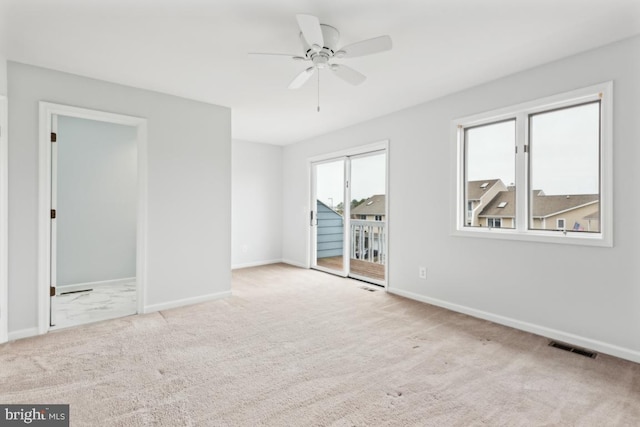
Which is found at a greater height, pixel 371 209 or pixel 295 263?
pixel 371 209

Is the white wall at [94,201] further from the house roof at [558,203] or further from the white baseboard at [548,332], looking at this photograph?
the house roof at [558,203]

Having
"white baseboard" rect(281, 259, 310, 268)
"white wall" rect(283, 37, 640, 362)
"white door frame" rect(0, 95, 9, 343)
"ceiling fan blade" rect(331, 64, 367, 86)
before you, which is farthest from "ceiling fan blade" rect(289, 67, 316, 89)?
"white baseboard" rect(281, 259, 310, 268)

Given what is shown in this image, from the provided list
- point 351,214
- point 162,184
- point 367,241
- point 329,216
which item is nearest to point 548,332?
point 367,241

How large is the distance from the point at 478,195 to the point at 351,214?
6.87 feet

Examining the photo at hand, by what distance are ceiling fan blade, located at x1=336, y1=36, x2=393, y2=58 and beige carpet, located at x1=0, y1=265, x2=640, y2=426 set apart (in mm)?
2250

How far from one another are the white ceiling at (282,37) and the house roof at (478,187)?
1.04m

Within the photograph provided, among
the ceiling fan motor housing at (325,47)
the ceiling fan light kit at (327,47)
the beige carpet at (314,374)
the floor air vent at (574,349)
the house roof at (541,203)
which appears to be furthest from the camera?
the house roof at (541,203)

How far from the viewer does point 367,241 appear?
5.15m

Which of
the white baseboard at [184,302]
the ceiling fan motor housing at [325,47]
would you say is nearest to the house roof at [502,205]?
the ceiling fan motor housing at [325,47]

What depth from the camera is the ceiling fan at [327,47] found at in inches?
75.1

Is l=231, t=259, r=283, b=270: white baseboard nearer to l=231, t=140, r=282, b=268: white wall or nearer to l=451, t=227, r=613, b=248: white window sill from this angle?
l=231, t=140, r=282, b=268: white wall

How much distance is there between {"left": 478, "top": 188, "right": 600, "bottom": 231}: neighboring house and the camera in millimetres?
2645

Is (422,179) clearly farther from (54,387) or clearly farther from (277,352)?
(54,387)

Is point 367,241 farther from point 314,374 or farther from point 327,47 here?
point 327,47
